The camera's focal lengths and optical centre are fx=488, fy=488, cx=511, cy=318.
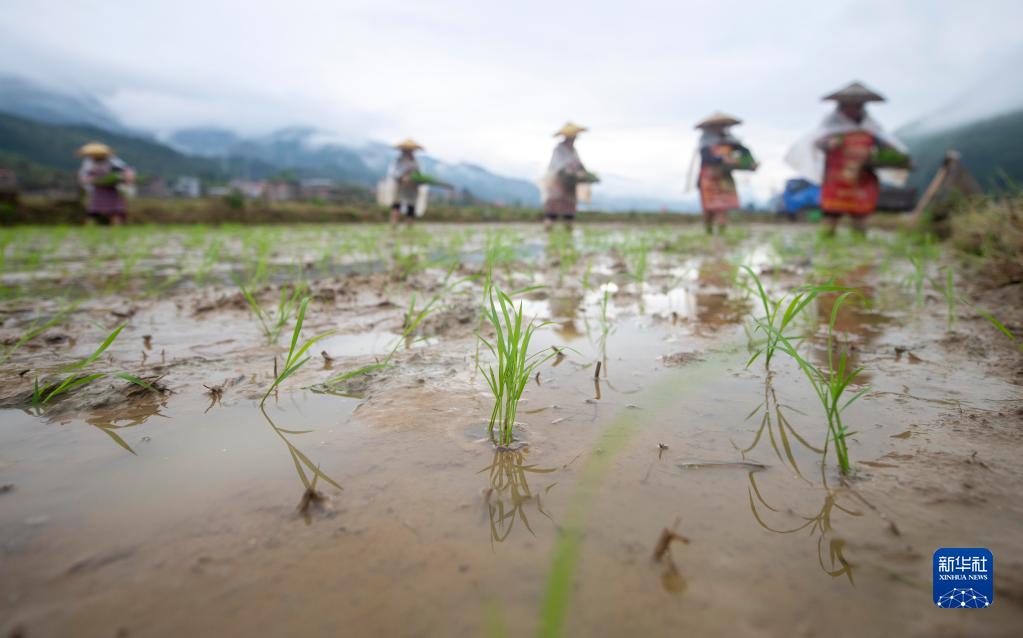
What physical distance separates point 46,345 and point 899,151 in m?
6.97

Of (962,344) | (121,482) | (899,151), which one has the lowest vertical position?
(121,482)

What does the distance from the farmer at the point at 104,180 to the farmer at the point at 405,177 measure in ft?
13.6

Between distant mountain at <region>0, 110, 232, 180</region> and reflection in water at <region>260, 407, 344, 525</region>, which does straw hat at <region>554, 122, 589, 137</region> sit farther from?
distant mountain at <region>0, 110, 232, 180</region>

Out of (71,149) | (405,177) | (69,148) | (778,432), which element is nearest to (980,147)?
(405,177)

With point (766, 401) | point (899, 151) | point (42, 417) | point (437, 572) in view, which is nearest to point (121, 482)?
point (42, 417)

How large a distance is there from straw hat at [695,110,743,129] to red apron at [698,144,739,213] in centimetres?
53

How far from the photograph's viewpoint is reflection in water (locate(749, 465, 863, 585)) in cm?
52

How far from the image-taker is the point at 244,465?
731 millimetres

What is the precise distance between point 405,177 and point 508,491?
7.92m

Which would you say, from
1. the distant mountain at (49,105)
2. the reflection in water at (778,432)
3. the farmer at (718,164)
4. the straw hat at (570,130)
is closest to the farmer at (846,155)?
the farmer at (718,164)

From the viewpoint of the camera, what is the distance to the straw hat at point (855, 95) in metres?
5.09

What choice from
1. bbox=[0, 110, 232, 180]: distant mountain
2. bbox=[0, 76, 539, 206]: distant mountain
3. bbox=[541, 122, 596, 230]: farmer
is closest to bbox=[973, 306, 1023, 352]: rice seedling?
bbox=[541, 122, 596, 230]: farmer

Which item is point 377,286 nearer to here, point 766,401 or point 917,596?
point 766,401

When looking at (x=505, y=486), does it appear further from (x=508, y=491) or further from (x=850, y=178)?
(x=850, y=178)
